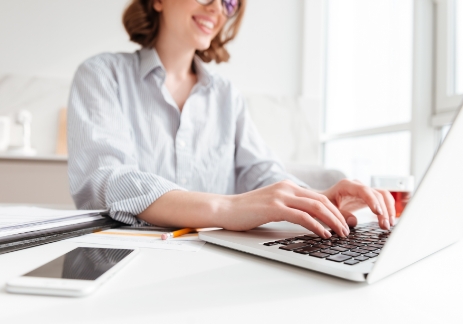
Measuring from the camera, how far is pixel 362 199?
0.67 m

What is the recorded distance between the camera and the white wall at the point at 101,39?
2.33 metres

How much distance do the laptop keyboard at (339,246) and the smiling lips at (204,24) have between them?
82cm

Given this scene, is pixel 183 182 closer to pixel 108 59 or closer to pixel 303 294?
pixel 108 59

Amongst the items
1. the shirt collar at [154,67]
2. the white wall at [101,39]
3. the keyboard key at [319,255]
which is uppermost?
the white wall at [101,39]

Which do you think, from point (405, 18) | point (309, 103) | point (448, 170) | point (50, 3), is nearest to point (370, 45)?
point (405, 18)

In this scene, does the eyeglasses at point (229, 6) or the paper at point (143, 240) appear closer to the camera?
the paper at point (143, 240)

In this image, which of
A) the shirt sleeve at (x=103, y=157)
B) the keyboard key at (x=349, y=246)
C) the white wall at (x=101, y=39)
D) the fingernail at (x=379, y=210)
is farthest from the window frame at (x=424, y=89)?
the keyboard key at (x=349, y=246)

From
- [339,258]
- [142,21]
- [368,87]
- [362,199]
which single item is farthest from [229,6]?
[368,87]

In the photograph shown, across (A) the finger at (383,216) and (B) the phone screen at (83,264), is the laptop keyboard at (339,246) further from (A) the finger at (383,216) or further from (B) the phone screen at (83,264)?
(B) the phone screen at (83,264)

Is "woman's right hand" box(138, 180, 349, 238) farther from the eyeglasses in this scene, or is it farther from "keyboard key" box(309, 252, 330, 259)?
the eyeglasses

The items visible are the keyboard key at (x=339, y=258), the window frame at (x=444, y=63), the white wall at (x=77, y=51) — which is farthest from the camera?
the white wall at (x=77, y=51)

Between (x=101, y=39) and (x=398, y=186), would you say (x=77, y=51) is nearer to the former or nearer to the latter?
(x=101, y=39)

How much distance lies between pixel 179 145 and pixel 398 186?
573mm

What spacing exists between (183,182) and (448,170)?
814mm
